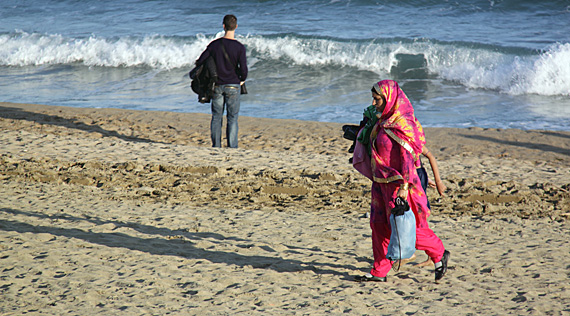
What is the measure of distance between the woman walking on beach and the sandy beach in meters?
0.32

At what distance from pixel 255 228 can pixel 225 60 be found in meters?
2.74

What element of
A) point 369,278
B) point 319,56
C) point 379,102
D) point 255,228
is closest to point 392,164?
point 379,102

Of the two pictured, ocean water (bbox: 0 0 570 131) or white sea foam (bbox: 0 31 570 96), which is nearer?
ocean water (bbox: 0 0 570 131)

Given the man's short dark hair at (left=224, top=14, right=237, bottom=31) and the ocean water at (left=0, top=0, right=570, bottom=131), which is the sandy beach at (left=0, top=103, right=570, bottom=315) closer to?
the man's short dark hair at (left=224, top=14, right=237, bottom=31)

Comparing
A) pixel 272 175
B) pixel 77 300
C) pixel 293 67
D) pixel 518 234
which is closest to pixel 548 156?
pixel 518 234

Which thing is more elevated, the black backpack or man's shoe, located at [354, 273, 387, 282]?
the black backpack

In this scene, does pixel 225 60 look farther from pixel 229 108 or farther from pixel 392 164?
pixel 392 164

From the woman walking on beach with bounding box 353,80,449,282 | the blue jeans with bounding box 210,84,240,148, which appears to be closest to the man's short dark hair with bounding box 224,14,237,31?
the blue jeans with bounding box 210,84,240,148

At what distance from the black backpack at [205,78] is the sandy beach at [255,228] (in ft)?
2.67

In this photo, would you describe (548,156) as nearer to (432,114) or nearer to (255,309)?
(432,114)

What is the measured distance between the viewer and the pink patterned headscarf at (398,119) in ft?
10.3

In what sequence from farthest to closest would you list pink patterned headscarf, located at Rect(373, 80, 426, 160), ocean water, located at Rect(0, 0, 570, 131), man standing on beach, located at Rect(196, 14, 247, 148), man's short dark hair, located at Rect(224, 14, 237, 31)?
ocean water, located at Rect(0, 0, 570, 131) < man standing on beach, located at Rect(196, 14, 247, 148) < man's short dark hair, located at Rect(224, 14, 237, 31) < pink patterned headscarf, located at Rect(373, 80, 426, 160)

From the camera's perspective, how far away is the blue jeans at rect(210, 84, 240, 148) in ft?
22.0

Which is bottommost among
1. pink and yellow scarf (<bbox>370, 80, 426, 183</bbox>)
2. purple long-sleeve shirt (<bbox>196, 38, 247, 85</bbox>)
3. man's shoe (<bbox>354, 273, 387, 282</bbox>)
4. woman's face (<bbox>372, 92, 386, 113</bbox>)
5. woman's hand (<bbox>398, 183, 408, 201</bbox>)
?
man's shoe (<bbox>354, 273, 387, 282</bbox>)
